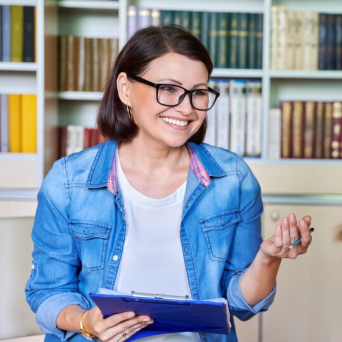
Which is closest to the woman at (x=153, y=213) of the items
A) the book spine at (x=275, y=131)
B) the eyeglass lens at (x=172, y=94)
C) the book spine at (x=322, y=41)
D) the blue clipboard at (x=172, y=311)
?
the eyeglass lens at (x=172, y=94)

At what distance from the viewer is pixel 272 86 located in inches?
114

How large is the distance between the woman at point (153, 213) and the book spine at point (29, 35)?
130cm

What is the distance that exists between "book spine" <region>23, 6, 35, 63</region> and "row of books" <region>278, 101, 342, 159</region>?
3.64 ft

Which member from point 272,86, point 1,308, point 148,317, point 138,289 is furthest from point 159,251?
point 272,86

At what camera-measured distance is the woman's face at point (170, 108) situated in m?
1.29

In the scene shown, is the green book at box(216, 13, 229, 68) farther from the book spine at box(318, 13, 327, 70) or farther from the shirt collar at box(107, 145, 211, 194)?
the shirt collar at box(107, 145, 211, 194)

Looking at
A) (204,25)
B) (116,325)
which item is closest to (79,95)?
(204,25)

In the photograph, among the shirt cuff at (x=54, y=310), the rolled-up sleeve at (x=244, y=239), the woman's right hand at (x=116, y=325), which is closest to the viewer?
the woman's right hand at (x=116, y=325)

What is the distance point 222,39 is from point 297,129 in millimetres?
526

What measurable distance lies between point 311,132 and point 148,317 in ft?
5.69

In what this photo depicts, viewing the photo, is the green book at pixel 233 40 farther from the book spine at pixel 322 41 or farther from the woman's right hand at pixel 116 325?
the woman's right hand at pixel 116 325

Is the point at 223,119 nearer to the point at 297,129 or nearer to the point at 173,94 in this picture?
the point at 297,129

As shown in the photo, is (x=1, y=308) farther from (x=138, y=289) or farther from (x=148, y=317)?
(x=148, y=317)

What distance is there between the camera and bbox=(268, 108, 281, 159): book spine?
267 centimetres
